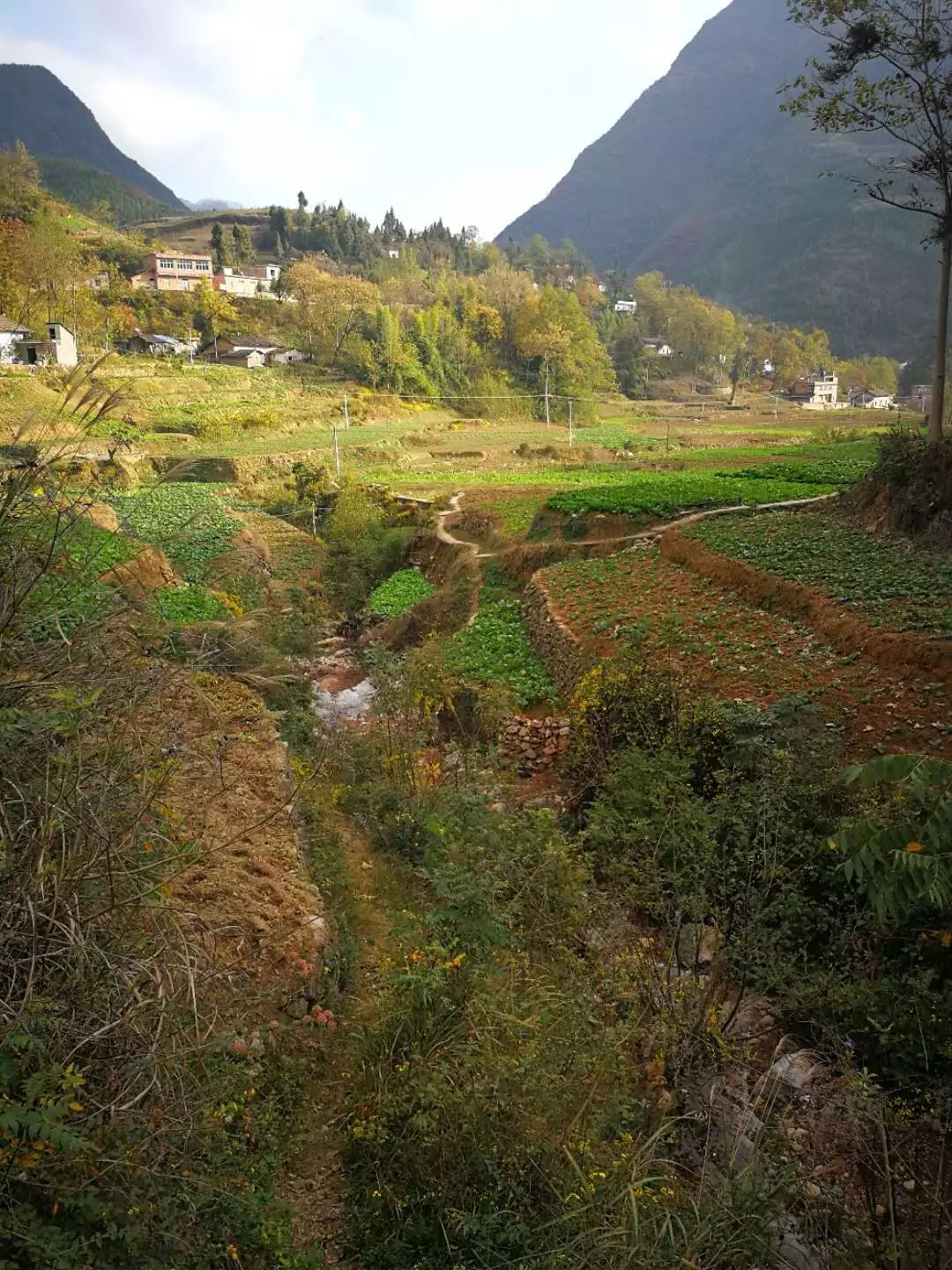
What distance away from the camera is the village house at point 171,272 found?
87312 millimetres

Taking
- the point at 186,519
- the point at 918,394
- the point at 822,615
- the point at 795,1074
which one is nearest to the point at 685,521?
the point at 822,615

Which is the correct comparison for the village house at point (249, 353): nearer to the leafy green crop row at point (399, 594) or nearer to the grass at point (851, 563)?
the leafy green crop row at point (399, 594)

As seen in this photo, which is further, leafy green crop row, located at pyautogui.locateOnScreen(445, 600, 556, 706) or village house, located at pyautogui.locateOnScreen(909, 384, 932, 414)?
village house, located at pyautogui.locateOnScreen(909, 384, 932, 414)

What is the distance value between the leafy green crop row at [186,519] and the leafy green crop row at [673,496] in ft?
30.0

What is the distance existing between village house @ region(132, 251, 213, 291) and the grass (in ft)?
280

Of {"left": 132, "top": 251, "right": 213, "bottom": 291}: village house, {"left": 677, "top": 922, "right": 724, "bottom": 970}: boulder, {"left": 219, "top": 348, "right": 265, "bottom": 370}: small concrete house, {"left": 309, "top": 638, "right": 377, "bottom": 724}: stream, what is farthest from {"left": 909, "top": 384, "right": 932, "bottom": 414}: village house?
{"left": 677, "top": 922, "right": 724, "bottom": 970}: boulder

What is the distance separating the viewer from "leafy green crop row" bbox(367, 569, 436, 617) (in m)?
20.4

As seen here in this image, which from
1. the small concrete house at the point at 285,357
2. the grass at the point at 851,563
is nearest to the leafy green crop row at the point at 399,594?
the grass at the point at 851,563

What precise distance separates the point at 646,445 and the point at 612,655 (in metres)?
38.0

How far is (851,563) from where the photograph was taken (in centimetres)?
1324

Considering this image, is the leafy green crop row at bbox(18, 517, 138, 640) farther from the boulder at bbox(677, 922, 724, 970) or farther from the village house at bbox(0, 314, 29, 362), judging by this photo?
the village house at bbox(0, 314, 29, 362)

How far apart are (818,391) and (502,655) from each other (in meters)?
97.7

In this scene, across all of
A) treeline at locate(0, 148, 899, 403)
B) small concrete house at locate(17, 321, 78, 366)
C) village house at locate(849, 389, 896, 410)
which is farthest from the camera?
village house at locate(849, 389, 896, 410)

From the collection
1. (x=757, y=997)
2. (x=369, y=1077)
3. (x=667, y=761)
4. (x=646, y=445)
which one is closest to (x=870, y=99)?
(x=667, y=761)
